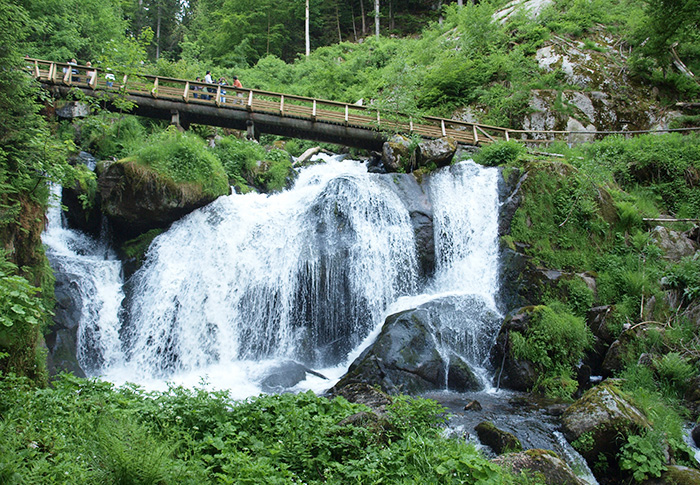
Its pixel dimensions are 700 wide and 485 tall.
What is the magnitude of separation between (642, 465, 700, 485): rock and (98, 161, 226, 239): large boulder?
12322 mm

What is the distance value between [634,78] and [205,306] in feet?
71.2

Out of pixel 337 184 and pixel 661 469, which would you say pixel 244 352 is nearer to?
pixel 337 184

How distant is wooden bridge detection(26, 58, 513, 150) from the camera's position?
53.1 ft

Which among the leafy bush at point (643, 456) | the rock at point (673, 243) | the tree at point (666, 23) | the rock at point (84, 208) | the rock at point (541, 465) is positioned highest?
the tree at point (666, 23)

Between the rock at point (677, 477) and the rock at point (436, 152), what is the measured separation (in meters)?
10.9

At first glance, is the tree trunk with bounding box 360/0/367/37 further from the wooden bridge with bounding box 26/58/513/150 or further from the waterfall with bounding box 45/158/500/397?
the waterfall with bounding box 45/158/500/397

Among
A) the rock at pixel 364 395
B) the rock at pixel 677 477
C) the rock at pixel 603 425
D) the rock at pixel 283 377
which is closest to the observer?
the rock at pixel 677 477

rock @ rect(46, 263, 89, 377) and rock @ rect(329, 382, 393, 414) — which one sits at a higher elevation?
rock @ rect(46, 263, 89, 377)

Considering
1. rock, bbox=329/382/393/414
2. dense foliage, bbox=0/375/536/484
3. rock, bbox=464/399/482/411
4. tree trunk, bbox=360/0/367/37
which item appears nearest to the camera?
dense foliage, bbox=0/375/536/484

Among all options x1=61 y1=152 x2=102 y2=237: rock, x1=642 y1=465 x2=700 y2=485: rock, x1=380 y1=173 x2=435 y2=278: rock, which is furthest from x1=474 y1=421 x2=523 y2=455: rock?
x1=61 y1=152 x2=102 y2=237: rock

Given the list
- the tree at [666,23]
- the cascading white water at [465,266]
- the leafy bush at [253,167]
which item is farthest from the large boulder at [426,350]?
the tree at [666,23]

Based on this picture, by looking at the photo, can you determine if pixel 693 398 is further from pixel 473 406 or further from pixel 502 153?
pixel 502 153

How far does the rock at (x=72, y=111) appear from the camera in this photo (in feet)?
51.5

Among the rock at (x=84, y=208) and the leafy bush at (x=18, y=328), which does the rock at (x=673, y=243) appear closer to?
the leafy bush at (x=18, y=328)
